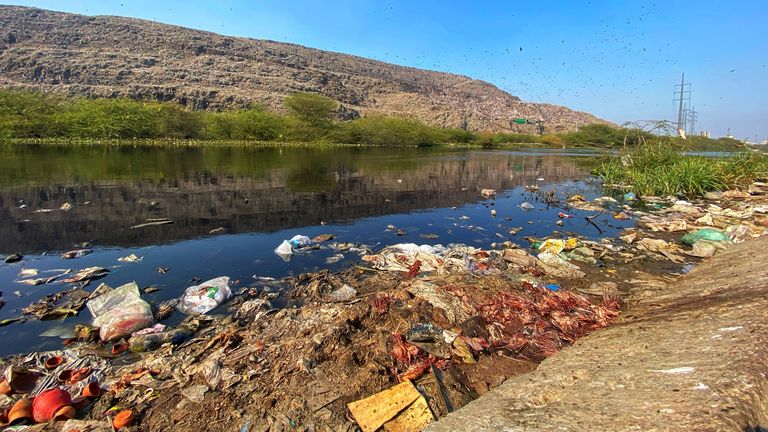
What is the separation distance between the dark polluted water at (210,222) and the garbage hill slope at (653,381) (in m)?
4.03

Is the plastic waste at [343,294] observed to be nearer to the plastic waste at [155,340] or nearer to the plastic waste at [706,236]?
the plastic waste at [155,340]

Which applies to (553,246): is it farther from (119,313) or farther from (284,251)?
(119,313)

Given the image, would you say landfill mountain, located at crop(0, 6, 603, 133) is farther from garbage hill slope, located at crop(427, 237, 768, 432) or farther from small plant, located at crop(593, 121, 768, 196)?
garbage hill slope, located at crop(427, 237, 768, 432)

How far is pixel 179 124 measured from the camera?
170 ft

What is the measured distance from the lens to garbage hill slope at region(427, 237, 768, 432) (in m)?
2.24

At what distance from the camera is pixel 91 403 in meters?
2.97

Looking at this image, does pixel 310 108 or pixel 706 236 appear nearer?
pixel 706 236

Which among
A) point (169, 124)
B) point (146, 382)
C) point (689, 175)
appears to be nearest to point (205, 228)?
point (146, 382)

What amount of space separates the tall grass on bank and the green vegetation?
57.8 ft

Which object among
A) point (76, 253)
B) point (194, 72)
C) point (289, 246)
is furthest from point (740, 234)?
point (194, 72)

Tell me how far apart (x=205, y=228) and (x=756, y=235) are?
39.3 feet

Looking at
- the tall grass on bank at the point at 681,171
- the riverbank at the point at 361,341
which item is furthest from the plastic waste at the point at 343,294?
the tall grass on bank at the point at 681,171

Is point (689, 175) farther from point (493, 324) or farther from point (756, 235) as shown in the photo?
point (493, 324)

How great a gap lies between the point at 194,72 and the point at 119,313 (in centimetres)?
10814
